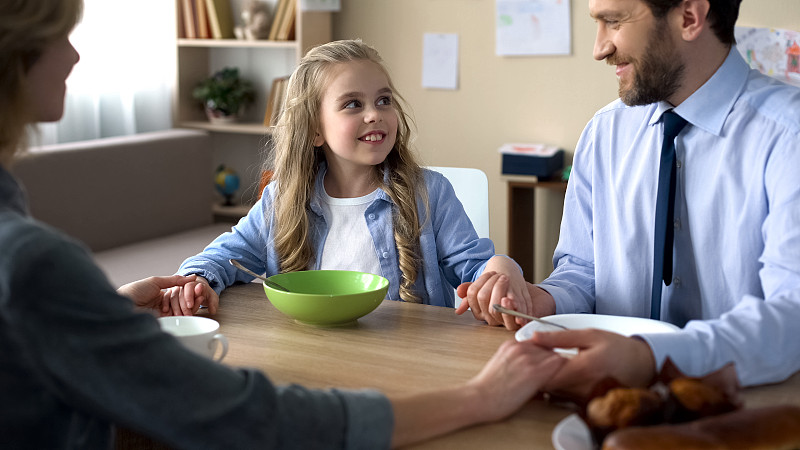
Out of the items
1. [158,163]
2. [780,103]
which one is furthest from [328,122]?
[158,163]

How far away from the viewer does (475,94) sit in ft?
13.5

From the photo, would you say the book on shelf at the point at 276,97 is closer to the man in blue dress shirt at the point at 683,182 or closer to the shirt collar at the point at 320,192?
the shirt collar at the point at 320,192

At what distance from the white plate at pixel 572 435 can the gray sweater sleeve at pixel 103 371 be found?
0.24 meters

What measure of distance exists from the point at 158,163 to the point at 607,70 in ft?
6.67

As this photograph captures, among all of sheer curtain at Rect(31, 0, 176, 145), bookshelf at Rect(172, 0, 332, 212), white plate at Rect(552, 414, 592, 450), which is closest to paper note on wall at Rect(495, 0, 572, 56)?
bookshelf at Rect(172, 0, 332, 212)

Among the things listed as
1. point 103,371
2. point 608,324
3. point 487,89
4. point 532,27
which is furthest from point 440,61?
point 103,371

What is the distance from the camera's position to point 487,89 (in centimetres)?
407

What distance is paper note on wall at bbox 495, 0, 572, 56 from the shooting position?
383 centimetres

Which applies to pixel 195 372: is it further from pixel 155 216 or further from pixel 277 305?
pixel 155 216

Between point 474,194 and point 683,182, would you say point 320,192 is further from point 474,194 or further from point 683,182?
point 683,182

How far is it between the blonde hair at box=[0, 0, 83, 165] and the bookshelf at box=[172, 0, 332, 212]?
11.0 ft

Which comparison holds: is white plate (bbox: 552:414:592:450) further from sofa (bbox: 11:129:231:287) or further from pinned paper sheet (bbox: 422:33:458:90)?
pinned paper sheet (bbox: 422:33:458:90)

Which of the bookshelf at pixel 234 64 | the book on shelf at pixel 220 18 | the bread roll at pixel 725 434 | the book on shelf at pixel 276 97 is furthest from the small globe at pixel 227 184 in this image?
the bread roll at pixel 725 434

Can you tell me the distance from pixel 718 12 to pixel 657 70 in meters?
0.15
